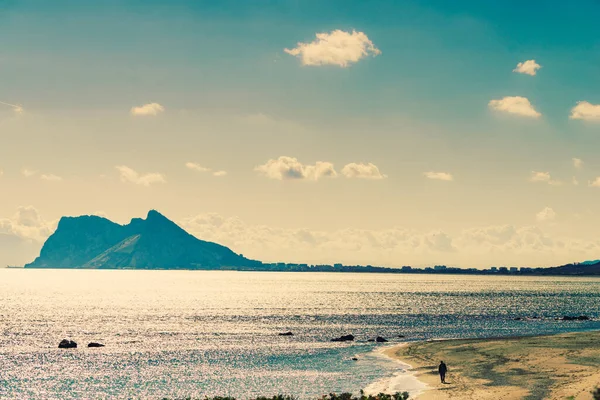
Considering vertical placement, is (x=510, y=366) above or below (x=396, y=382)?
above

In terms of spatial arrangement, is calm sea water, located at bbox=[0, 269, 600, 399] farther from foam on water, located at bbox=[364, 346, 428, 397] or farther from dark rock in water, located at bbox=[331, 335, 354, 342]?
dark rock in water, located at bbox=[331, 335, 354, 342]

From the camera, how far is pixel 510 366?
2852 inches

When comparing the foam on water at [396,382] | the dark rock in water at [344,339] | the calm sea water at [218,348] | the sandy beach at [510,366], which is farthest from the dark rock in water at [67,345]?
the sandy beach at [510,366]

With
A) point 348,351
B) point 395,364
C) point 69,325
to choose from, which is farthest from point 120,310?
point 395,364

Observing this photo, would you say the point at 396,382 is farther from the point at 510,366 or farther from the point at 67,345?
the point at 67,345

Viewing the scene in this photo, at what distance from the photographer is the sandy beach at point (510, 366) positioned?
56188 millimetres

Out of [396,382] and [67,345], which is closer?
[396,382]

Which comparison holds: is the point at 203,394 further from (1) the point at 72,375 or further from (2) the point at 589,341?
(2) the point at 589,341

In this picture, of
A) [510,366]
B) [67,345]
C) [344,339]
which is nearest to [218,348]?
[344,339]

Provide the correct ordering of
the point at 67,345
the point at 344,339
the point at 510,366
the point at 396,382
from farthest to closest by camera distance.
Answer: the point at 344,339, the point at 67,345, the point at 510,366, the point at 396,382

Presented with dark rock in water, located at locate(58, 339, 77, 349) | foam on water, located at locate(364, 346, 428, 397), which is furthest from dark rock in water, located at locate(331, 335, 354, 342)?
dark rock in water, located at locate(58, 339, 77, 349)

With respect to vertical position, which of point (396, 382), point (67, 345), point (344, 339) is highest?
point (396, 382)

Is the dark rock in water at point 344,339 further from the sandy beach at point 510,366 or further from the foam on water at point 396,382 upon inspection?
the foam on water at point 396,382

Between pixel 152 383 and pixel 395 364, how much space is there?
31.1m
